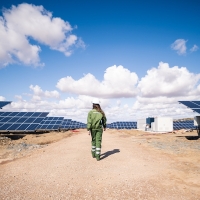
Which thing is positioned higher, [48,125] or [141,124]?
[141,124]

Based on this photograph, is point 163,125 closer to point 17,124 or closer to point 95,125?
point 17,124

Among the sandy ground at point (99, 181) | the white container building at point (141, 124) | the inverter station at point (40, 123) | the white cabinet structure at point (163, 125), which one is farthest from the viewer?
the white container building at point (141, 124)

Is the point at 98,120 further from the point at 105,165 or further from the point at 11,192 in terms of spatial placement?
the point at 11,192

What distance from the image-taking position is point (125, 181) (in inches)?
186

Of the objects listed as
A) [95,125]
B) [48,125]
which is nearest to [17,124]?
[48,125]

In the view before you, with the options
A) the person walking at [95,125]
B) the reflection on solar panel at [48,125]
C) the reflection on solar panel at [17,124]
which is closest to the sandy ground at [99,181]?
the person walking at [95,125]

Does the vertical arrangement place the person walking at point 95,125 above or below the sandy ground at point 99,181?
above

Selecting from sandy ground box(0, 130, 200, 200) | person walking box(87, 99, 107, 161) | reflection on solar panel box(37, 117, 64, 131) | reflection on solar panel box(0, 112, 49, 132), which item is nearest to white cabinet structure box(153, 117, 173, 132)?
reflection on solar panel box(37, 117, 64, 131)

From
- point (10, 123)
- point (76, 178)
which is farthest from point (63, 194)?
point (10, 123)

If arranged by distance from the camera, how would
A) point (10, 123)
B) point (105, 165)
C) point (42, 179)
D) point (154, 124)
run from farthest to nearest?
point (154, 124)
point (10, 123)
point (105, 165)
point (42, 179)

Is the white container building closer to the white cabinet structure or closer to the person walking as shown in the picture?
the white cabinet structure

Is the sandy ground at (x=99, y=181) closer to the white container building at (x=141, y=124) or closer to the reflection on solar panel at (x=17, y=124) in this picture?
the reflection on solar panel at (x=17, y=124)

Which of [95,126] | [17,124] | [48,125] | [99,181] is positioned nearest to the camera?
[99,181]

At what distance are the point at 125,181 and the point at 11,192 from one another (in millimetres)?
2668
